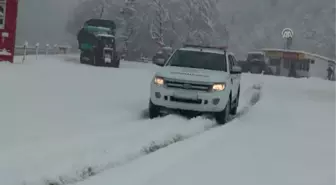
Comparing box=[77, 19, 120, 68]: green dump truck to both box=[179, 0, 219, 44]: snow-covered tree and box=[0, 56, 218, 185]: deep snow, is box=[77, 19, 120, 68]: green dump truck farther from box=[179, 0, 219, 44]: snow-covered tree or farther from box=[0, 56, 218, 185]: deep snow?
box=[179, 0, 219, 44]: snow-covered tree

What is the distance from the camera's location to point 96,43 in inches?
1453

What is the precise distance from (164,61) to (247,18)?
112906mm

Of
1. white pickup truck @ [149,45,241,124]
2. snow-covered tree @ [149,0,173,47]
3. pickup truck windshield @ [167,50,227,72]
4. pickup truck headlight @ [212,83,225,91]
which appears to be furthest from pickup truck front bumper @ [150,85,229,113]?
snow-covered tree @ [149,0,173,47]

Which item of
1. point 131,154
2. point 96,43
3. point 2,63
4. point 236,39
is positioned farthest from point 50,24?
point 131,154

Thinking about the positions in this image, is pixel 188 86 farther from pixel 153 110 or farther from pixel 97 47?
pixel 97 47

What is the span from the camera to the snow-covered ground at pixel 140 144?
310 inches

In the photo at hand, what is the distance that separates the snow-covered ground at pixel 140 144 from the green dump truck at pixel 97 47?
1919 cm

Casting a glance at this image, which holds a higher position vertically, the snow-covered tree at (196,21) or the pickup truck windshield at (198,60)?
the snow-covered tree at (196,21)

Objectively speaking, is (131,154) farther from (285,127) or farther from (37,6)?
(37,6)

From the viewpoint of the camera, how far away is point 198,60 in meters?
15.2

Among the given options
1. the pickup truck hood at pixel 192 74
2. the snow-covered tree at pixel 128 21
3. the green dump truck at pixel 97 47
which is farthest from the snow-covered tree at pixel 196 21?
the pickup truck hood at pixel 192 74

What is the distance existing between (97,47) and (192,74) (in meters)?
23.5

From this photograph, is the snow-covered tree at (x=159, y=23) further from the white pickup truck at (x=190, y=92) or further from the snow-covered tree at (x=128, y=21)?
the white pickup truck at (x=190, y=92)

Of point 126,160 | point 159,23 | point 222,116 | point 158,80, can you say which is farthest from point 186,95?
point 159,23
